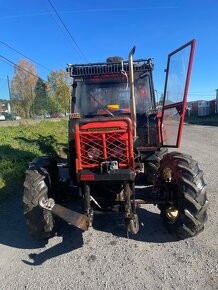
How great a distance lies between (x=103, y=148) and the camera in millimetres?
4309

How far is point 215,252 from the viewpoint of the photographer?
3.98 metres

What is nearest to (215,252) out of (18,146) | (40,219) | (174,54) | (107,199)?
(107,199)

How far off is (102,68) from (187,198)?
302 centimetres

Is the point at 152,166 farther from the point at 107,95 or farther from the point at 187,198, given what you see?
the point at 187,198

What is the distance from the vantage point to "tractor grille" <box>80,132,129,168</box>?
431 cm

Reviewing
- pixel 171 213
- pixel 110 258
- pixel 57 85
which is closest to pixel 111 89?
pixel 171 213

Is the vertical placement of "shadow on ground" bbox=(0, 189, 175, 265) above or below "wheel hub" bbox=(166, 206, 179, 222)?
below

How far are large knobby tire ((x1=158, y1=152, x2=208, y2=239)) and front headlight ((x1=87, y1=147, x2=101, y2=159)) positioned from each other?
1.10 m

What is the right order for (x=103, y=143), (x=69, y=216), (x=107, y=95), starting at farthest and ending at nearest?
(x=107, y=95) < (x=103, y=143) < (x=69, y=216)

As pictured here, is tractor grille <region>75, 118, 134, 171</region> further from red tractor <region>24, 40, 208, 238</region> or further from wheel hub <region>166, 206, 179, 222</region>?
wheel hub <region>166, 206, 179, 222</region>

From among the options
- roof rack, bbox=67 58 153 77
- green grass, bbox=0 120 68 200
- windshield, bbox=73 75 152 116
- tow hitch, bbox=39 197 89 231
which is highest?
roof rack, bbox=67 58 153 77

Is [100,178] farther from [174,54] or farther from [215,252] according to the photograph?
[174,54]

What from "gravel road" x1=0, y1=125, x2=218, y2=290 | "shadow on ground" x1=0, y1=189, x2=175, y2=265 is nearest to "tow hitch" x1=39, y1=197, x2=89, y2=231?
"gravel road" x1=0, y1=125, x2=218, y2=290

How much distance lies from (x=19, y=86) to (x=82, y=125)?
29.9m
